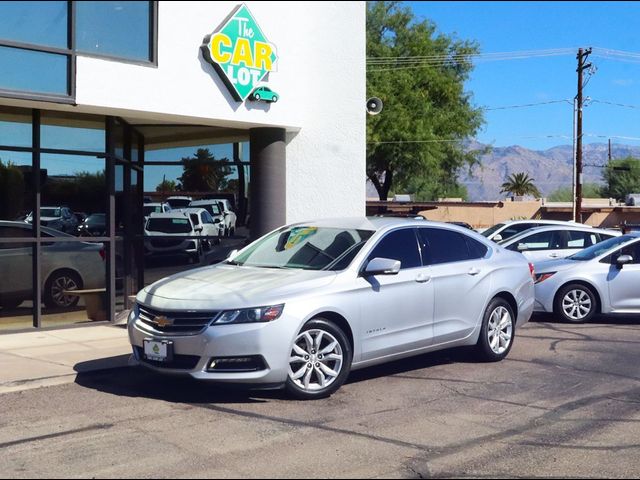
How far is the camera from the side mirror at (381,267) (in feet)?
26.8

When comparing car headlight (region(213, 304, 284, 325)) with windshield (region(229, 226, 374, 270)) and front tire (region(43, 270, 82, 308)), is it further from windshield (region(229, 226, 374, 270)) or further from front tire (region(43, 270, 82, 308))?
front tire (region(43, 270, 82, 308))

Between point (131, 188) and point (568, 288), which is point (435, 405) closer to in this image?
point (568, 288)

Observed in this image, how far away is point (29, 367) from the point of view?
361 inches

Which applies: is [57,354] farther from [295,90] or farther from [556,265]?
[556,265]

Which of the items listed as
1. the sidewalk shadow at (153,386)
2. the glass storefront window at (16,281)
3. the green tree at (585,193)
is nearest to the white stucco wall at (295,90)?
the glass storefront window at (16,281)

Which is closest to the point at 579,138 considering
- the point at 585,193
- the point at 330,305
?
the point at 330,305

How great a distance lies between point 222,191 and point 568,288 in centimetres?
585

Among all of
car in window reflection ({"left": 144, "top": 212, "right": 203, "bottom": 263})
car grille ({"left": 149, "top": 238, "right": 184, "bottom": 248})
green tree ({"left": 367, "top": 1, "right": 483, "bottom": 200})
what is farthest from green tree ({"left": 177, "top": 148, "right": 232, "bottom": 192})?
green tree ({"left": 367, "top": 1, "right": 483, "bottom": 200})

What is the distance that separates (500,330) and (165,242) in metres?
6.50

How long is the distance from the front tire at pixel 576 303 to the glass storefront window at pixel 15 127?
8.34 meters

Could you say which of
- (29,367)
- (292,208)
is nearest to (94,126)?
(292,208)

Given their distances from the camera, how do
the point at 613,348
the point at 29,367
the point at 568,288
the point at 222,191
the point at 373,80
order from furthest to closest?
1. the point at 373,80
2. the point at 222,191
3. the point at 568,288
4. the point at 613,348
5. the point at 29,367

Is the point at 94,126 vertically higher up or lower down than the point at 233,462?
higher up

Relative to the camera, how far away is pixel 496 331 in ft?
32.1
